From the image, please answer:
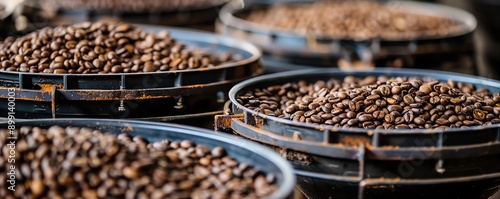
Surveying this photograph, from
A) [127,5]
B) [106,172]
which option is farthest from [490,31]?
[106,172]

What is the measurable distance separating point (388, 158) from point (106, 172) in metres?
0.82

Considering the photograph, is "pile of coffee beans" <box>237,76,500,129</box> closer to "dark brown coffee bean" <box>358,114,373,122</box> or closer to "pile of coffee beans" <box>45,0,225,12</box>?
"dark brown coffee bean" <box>358,114,373,122</box>

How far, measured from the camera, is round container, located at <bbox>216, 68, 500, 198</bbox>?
7.04 feet

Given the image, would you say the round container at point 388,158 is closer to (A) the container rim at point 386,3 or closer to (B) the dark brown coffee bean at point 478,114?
(B) the dark brown coffee bean at point 478,114

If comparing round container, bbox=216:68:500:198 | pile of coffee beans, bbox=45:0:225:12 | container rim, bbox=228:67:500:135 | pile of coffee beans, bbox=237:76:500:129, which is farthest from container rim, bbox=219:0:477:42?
round container, bbox=216:68:500:198

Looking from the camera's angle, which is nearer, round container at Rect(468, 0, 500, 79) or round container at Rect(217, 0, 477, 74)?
round container at Rect(217, 0, 477, 74)

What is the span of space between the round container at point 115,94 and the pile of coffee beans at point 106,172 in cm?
46

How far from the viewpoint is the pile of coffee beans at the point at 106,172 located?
181 centimetres

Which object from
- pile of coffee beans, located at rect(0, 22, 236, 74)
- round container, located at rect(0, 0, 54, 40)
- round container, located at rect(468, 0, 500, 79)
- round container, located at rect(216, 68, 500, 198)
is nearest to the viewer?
round container, located at rect(216, 68, 500, 198)

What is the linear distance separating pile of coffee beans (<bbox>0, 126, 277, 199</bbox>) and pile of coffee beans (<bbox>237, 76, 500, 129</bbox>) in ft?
1.63

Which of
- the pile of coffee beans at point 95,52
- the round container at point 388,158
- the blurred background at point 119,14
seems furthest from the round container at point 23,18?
the round container at point 388,158

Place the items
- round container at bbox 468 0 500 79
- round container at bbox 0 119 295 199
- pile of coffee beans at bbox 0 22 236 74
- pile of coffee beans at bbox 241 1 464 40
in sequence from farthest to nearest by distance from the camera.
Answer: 1. round container at bbox 468 0 500 79
2. pile of coffee beans at bbox 241 1 464 40
3. pile of coffee beans at bbox 0 22 236 74
4. round container at bbox 0 119 295 199

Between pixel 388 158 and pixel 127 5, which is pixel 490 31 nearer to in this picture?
pixel 127 5

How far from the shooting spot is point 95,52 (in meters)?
2.77
